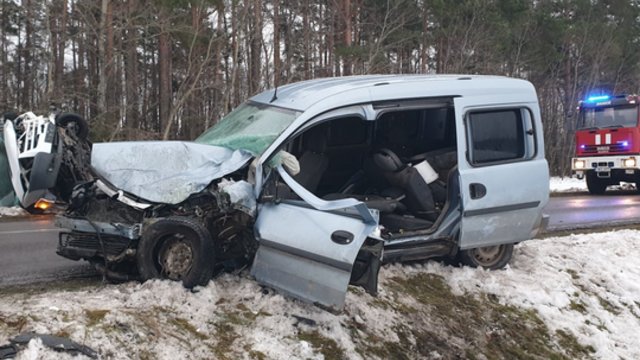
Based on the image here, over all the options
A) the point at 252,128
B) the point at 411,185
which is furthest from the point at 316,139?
the point at 411,185

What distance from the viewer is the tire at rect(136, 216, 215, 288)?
4.33 m

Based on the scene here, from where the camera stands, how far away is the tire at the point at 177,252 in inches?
170

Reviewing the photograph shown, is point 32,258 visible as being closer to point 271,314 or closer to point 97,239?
point 97,239

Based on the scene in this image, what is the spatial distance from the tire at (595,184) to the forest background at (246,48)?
7.59 ft

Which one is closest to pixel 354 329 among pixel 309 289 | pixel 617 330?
pixel 309 289

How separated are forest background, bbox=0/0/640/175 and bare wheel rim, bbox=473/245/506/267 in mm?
12939

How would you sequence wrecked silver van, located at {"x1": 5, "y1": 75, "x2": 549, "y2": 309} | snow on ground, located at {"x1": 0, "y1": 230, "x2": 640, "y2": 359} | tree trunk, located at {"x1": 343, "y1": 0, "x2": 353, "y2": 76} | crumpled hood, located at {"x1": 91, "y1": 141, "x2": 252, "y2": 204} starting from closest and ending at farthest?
snow on ground, located at {"x1": 0, "y1": 230, "x2": 640, "y2": 359} → wrecked silver van, located at {"x1": 5, "y1": 75, "x2": 549, "y2": 309} → crumpled hood, located at {"x1": 91, "y1": 141, "x2": 252, "y2": 204} → tree trunk, located at {"x1": 343, "y1": 0, "x2": 353, "y2": 76}

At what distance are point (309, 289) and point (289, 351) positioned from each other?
474 millimetres

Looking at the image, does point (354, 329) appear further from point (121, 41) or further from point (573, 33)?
point (573, 33)

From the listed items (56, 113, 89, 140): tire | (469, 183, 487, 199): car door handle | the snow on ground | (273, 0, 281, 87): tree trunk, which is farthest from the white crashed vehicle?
(273, 0, 281, 87): tree trunk

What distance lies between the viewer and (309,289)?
4.15 meters

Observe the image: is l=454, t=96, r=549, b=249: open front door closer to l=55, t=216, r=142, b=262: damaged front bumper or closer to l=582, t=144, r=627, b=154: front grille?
l=55, t=216, r=142, b=262: damaged front bumper

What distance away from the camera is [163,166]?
15.0ft

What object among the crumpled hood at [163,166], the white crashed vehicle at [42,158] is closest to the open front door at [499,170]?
the crumpled hood at [163,166]
